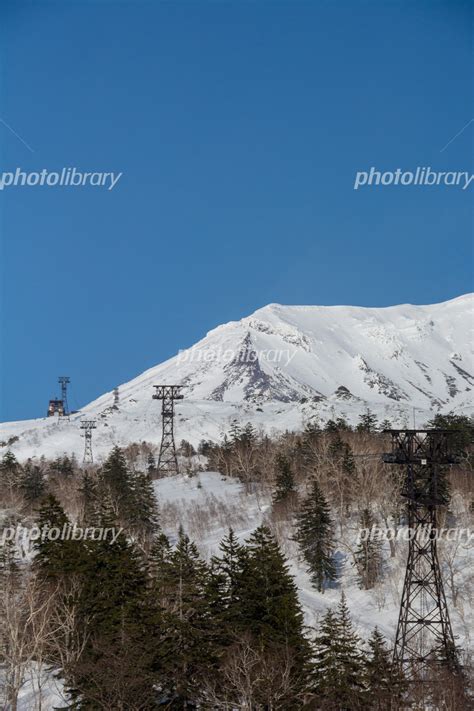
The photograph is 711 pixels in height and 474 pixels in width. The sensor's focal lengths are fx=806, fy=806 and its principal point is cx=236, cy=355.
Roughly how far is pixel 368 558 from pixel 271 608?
2187 cm

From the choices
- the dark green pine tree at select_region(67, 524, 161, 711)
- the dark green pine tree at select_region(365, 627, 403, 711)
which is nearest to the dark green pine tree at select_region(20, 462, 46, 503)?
the dark green pine tree at select_region(67, 524, 161, 711)

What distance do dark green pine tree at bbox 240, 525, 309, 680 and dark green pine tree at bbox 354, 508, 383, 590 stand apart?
18.7 m

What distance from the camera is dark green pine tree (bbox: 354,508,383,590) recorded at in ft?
174

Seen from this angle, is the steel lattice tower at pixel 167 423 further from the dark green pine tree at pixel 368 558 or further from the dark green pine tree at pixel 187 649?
the dark green pine tree at pixel 187 649

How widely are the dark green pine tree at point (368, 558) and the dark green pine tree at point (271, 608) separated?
1869 cm

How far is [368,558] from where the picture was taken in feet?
176

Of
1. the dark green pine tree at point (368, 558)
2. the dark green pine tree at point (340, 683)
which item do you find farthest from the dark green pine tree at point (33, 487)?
the dark green pine tree at point (340, 683)

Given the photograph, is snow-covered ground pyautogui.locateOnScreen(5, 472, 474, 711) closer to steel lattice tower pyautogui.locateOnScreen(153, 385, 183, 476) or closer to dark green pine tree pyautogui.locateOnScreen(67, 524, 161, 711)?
dark green pine tree pyautogui.locateOnScreen(67, 524, 161, 711)

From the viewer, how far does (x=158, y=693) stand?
28.7 meters

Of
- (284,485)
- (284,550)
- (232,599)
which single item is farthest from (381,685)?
(284,485)

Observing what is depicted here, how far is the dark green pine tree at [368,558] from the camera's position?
5316 centimetres

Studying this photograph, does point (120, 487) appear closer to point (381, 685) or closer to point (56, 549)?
point (56, 549)

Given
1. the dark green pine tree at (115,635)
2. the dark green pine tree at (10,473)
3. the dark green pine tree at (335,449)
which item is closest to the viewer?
the dark green pine tree at (115,635)

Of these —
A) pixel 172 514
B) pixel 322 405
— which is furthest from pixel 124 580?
pixel 322 405
